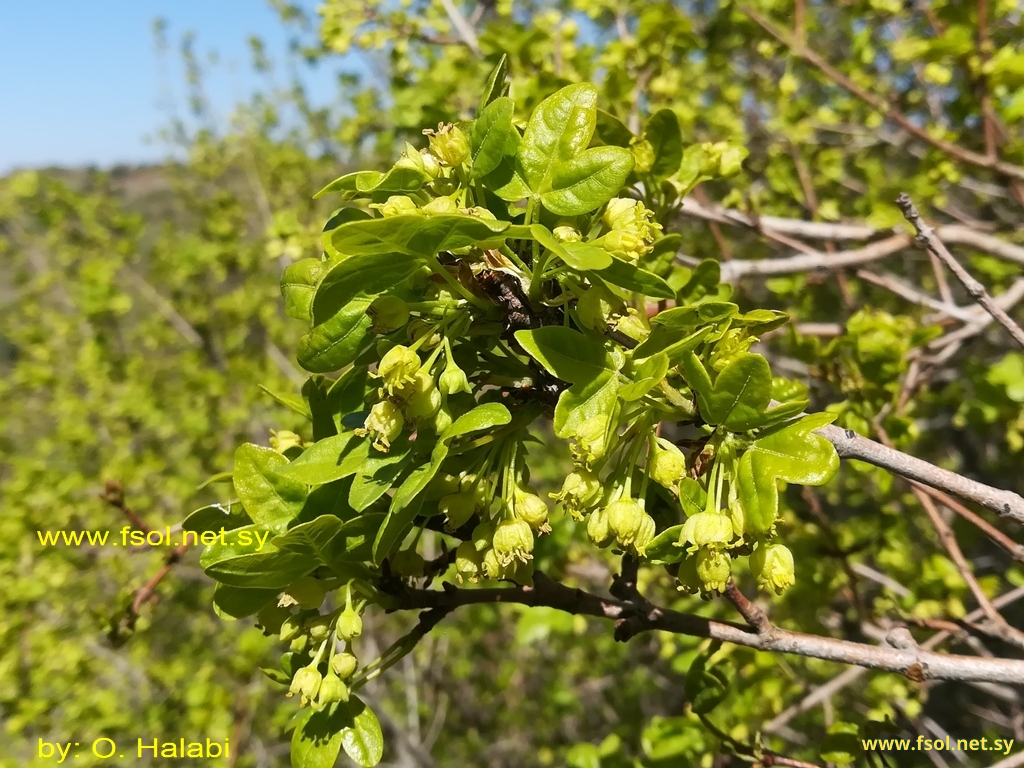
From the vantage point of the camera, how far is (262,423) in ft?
19.4

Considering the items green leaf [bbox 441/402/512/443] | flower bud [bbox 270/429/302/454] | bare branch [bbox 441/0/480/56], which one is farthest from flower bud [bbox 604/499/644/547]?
bare branch [bbox 441/0/480/56]

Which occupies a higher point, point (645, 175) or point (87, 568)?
point (645, 175)

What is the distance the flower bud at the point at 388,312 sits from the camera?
96 centimetres

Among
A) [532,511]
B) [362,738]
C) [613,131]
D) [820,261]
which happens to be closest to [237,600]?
[362,738]

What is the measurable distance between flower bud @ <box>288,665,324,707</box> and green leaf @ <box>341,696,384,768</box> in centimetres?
11

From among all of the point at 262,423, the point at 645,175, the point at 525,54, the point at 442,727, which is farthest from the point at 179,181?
the point at 645,175

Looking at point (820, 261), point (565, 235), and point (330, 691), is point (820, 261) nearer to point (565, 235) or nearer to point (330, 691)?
point (565, 235)

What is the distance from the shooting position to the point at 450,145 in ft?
3.32

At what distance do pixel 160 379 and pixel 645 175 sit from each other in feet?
22.1

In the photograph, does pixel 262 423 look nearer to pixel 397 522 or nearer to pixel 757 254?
pixel 757 254

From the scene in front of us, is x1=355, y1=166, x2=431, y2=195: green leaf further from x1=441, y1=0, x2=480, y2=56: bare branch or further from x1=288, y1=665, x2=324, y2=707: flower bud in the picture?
x1=441, y1=0, x2=480, y2=56: bare branch

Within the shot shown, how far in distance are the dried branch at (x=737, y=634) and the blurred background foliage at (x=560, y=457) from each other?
75cm

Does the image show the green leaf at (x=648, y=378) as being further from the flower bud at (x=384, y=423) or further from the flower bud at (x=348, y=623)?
the flower bud at (x=348, y=623)

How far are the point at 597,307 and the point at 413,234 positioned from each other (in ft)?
0.93
